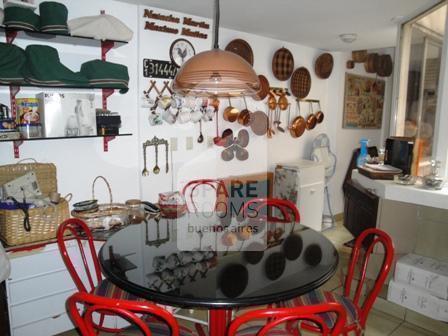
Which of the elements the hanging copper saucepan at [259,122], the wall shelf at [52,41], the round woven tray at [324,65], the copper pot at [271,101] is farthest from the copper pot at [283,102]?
the wall shelf at [52,41]

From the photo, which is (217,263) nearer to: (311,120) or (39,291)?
(39,291)

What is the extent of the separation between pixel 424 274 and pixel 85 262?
2.30 m

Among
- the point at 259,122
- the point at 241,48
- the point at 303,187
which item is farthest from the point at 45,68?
the point at 303,187

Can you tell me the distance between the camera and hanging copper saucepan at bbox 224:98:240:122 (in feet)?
11.0

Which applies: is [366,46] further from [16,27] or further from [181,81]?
[16,27]

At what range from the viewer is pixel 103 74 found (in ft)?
7.51

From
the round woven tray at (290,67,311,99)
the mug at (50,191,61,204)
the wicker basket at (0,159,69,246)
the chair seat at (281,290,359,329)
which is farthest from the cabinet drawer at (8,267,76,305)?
the round woven tray at (290,67,311,99)

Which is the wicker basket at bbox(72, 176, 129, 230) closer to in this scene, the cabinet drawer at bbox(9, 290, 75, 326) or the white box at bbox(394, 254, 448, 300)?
the cabinet drawer at bbox(9, 290, 75, 326)

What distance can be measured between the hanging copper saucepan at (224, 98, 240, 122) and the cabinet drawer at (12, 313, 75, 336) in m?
2.12

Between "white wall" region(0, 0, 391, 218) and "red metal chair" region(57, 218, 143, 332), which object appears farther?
"white wall" region(0, 0, 391, 218)

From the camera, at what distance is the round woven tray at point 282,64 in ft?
12.2

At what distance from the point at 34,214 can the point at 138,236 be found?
2.15ft

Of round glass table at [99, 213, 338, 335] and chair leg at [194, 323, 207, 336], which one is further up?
round glass table at [99, 213, 338, 335]

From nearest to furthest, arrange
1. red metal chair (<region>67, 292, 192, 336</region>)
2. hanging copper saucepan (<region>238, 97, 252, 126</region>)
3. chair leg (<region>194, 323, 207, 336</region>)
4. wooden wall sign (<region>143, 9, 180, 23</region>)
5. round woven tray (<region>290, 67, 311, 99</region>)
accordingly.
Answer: red metal chair (<region>67, 292, 192, 336</region>) < chair leg (<region>194, 323, 207, 336</region>) < wooden wall sign (<region>143, 9, 180, 23</region>) < hanging copper saucepan (<region>238, 97, 252, 126</region>) < round woven tray (<region>290, 67, 311, 99</region>)
